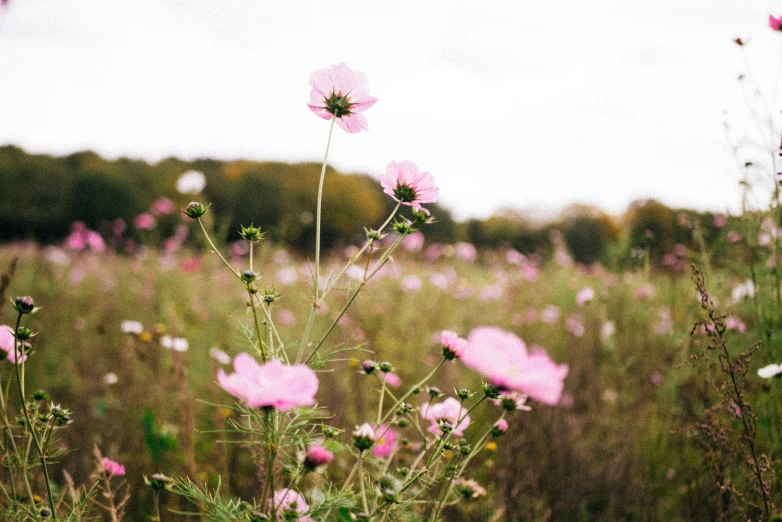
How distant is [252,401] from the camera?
23.9 inches

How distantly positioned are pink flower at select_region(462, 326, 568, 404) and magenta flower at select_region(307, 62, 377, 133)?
0.51 m

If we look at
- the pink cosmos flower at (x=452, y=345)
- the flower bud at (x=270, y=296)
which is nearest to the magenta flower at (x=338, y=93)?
the flower bud at (x=270, y=296)

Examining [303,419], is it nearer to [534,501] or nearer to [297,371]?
[297,371]

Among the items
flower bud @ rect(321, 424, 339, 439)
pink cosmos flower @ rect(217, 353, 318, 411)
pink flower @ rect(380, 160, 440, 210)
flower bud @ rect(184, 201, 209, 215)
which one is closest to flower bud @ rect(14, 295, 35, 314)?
flower bud @ rect(184, 201, 209, 215)

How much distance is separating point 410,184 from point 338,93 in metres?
0.22

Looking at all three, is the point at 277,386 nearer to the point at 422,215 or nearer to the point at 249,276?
the point at 249,276

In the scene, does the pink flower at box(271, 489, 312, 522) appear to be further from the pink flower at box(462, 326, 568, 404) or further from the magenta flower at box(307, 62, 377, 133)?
the magenta flower at box(307, 62, 377, 133)

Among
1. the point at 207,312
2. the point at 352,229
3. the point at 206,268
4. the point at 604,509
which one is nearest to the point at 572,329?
the point at 604,509

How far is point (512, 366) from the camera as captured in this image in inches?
26.1

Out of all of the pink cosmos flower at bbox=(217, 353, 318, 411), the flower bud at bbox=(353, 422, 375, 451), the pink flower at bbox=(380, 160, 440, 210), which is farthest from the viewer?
the pink flower at bbox=(380, 160, 440, 210)

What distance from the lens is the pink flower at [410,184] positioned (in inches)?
36.1

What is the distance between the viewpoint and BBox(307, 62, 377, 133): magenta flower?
0.92m

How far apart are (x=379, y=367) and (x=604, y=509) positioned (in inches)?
54.8

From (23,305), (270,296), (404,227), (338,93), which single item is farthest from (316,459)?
(338,93)
